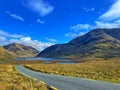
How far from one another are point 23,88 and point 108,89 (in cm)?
603

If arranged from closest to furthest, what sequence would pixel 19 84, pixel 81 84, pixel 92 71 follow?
pixel 19 84
pixel 81 84
pixel 92 71

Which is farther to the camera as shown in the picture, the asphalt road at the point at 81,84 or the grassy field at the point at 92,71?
the grassy field at the point at 92,71

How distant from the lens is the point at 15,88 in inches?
628

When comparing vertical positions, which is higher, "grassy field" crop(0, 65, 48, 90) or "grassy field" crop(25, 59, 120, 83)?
"grassy field" crop(25, 59, 120, 83)

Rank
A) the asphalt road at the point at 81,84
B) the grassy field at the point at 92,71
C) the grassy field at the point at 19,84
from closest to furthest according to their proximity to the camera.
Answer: the grassy field at the point at 19,84 < the asphalt road at the point at 81,84 < the grassy field at the point at 92,71

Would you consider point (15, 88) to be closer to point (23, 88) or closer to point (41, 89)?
point (23, 88)

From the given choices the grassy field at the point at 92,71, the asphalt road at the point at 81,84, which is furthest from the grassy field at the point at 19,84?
the grassy field at the point at 92,71

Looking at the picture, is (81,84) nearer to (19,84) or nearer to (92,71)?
(19,84)

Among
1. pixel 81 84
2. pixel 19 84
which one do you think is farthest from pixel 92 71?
pixel 19 84

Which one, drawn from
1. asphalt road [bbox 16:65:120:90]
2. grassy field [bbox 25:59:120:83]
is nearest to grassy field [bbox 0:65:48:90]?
asphalt road [bbox 16:65:120:90]

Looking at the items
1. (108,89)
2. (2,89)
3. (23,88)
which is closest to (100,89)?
(108,89)

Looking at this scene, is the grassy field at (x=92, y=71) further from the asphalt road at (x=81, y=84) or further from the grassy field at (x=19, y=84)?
the grassy field at (x=19, y=84)

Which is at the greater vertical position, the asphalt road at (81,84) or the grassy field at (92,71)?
the grassy field at (92,71)

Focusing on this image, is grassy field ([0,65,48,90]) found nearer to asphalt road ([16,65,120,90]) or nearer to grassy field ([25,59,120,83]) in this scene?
asphalt road ([16,65,120,90])
